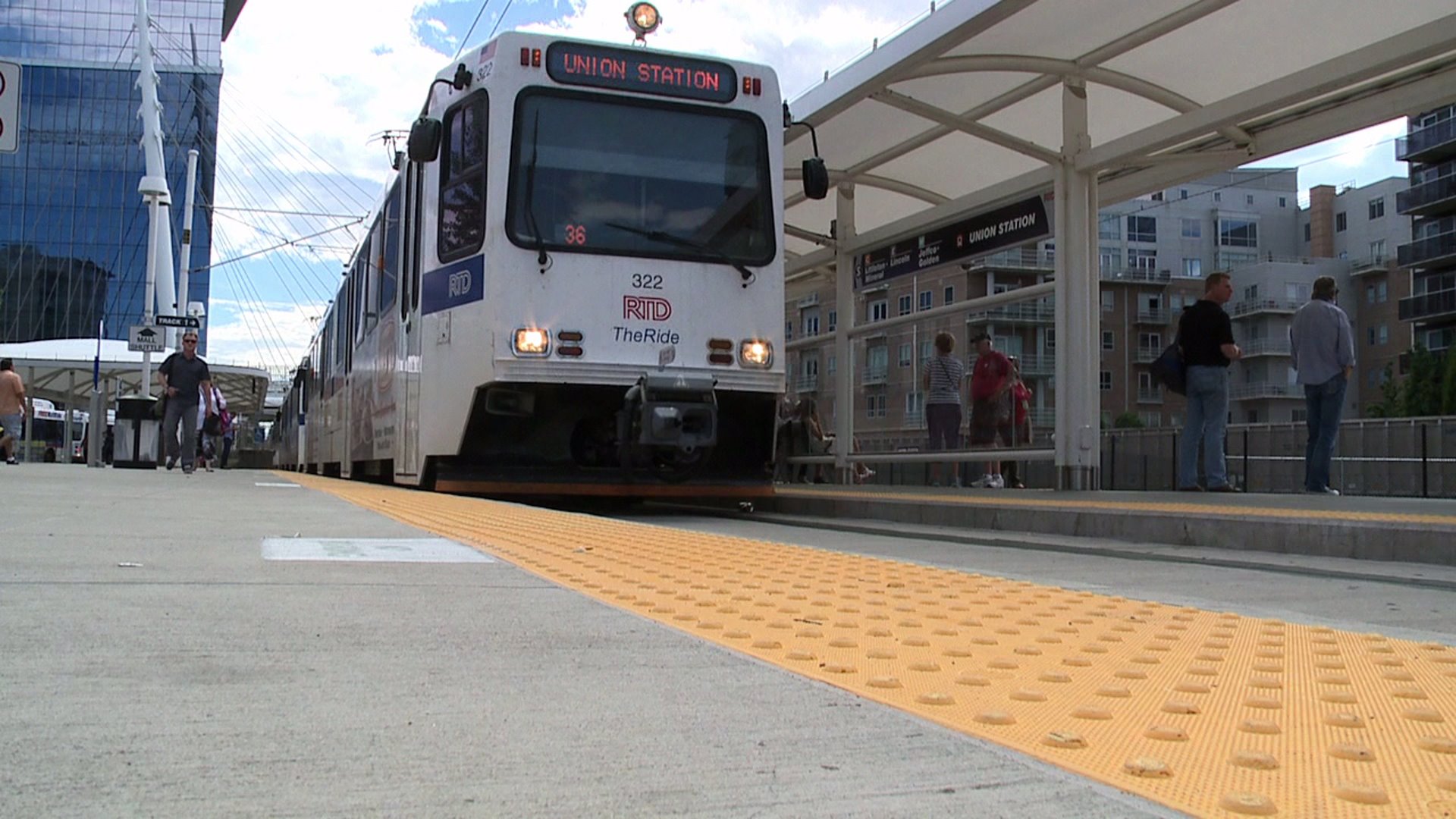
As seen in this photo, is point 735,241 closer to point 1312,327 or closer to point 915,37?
point 915,37

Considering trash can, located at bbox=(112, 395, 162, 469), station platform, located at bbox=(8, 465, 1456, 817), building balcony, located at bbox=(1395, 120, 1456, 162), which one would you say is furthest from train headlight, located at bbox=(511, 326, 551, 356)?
building balcony, located at bbox=(1395, 120, 1456, 162)

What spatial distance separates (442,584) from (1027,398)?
312 inches

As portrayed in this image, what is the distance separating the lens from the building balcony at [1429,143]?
5262 centimetres

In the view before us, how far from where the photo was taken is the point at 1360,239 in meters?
59.9

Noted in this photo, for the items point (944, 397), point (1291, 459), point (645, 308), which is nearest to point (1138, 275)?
point (1291, 459)

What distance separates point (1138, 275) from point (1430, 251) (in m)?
41.4

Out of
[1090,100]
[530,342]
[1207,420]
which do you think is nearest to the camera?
[530,342]

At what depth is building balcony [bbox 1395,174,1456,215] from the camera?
174 feet

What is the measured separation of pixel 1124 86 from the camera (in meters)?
9.97

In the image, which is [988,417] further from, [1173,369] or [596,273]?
[596,273]

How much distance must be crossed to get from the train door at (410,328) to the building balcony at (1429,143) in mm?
55106

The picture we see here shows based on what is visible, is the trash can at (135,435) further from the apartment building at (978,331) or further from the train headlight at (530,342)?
the train headlight at (530,342)

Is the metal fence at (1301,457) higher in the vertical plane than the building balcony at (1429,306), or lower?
lower

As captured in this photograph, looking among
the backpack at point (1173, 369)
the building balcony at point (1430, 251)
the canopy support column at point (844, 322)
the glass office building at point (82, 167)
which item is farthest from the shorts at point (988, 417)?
the glass office building at point (82, 167)
